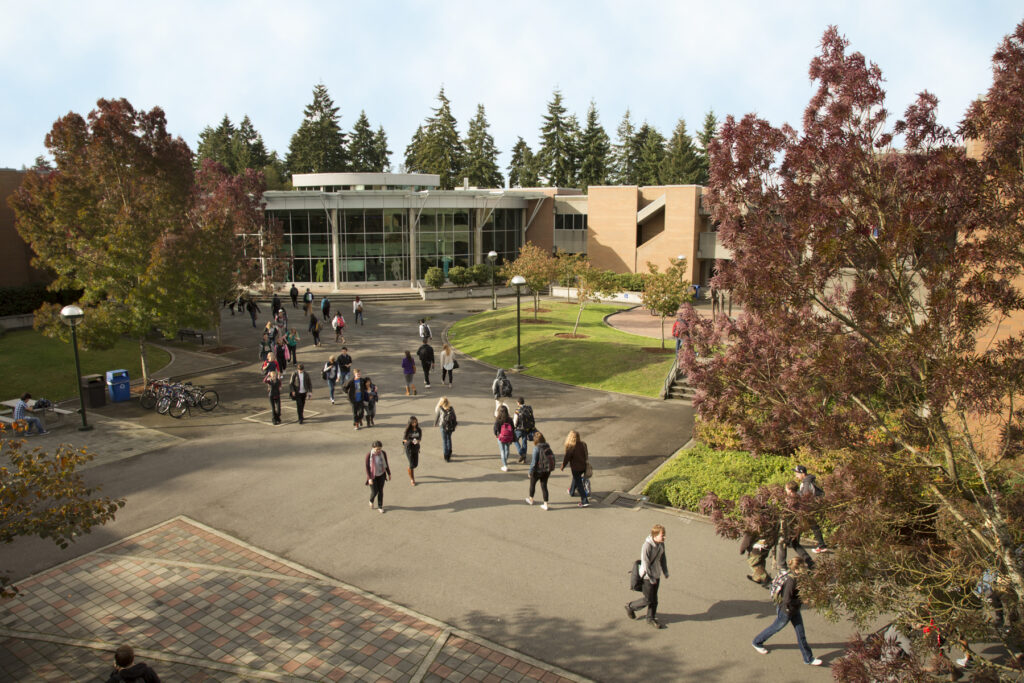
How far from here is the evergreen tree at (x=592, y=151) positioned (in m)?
83.4

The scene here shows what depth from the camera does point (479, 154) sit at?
279ft

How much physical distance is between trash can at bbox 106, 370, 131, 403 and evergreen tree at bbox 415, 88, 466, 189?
66.4 metres

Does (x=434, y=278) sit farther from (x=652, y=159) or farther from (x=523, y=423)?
(x=652, y=159)

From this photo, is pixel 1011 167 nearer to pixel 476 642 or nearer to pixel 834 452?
pixel 834 452

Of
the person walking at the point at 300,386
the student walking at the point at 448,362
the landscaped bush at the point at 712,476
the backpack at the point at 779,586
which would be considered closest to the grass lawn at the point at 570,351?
the student walking at the point at 448,362

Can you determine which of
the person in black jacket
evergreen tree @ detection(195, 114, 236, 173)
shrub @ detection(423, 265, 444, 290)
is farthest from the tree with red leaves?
evergreen tree @ detection(195, 114, 236, 173)

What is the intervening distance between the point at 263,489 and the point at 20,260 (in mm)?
28298

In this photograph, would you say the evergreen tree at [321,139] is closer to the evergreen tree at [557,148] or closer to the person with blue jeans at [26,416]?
the evergreen tree at [557,148]

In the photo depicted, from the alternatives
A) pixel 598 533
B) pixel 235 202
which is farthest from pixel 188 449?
pixel 235 202

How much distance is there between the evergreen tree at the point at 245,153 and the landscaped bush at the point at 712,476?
84440mm

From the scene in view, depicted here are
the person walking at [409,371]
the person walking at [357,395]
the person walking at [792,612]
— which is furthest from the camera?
the person walking at [409,371]

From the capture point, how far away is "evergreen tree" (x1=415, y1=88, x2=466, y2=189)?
84.4m

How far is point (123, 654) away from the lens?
6.64 metres

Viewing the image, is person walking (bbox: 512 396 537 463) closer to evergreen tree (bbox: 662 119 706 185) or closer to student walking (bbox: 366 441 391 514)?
student walking (bbox: 366 441 391 514)
